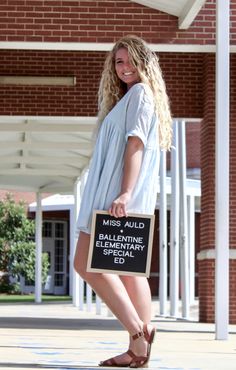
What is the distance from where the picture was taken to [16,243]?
37594 millimetres

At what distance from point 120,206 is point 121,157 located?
33cm

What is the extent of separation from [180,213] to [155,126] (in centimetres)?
1284

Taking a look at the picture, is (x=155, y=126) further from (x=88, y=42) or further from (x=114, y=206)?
(x=88, y=42)

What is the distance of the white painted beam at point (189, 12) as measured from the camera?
12102 mm

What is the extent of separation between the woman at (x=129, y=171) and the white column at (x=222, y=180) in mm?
4379

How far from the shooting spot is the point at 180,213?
1850 centimetres

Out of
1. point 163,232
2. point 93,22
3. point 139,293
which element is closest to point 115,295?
point 139,293

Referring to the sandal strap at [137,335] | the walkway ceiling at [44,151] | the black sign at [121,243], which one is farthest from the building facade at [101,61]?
the sandal strap at [137,335]

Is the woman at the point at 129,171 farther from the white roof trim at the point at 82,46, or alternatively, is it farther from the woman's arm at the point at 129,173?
the white roof trim at the point at 82,46

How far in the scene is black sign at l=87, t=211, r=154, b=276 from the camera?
5461 mm

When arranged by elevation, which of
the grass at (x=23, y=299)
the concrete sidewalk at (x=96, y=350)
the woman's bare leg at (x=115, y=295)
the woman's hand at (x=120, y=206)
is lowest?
the concrete sidewalk at (x=96, y=350)

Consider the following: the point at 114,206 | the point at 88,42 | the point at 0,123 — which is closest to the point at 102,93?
the point at 114,206

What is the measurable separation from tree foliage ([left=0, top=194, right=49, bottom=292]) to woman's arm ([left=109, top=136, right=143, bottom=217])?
30.8m

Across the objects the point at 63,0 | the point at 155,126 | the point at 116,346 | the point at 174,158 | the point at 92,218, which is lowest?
the point at 116,346
